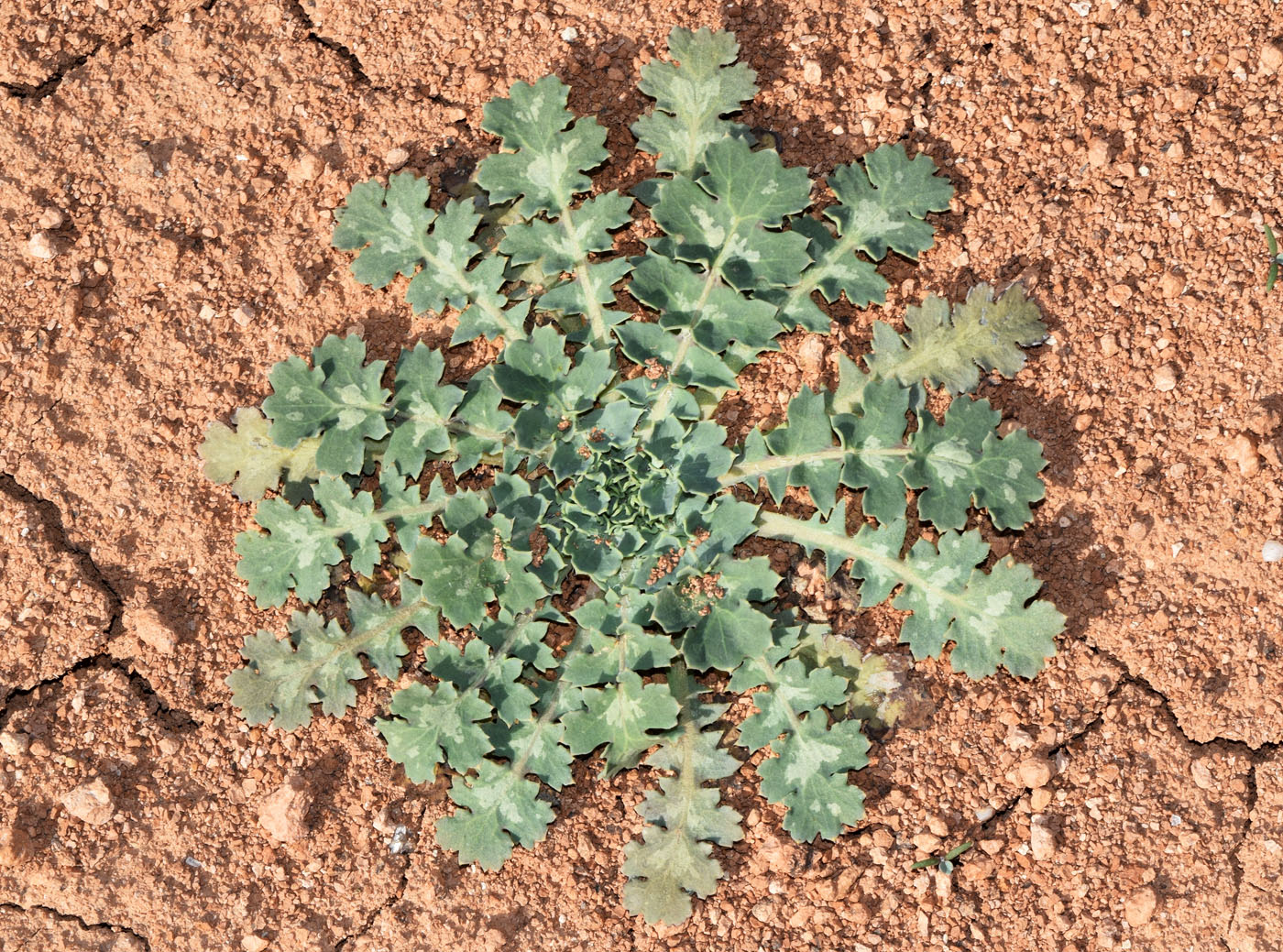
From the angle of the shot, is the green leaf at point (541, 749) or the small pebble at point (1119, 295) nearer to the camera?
the green leaf at point (541, 749)

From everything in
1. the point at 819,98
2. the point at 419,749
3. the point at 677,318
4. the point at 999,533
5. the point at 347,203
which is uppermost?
the point at 819,98

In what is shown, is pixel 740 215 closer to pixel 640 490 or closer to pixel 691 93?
pixel 691 93

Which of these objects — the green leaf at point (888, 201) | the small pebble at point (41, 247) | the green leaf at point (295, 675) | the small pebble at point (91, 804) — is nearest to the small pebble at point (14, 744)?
the small pebble at point (91, 804)

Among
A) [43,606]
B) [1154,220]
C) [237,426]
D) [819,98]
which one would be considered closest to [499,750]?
[237,426]

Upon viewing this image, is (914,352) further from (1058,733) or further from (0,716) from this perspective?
(0,716)

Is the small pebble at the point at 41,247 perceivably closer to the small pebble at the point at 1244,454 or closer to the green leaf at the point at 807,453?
the green leaf at the point at 807,453
